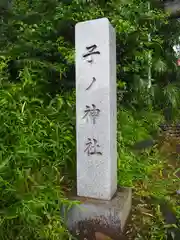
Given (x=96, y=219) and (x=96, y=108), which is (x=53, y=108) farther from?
(x=96, y=219)

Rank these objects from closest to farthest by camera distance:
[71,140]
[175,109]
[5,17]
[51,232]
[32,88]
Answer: [51,232] → [71,140] → [32,88] → [5,17] → [175,109]

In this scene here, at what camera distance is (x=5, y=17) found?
3.85 metres

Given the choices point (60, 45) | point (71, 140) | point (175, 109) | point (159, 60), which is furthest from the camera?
point (175, 109)

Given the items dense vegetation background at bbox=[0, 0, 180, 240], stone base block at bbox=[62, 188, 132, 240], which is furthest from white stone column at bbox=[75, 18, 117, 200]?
dense vegetation background at bbox=[0, 0, 180, 240]

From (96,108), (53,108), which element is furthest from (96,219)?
(53,108)

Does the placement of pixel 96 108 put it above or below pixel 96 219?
above

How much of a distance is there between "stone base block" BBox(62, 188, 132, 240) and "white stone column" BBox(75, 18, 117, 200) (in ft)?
0.31

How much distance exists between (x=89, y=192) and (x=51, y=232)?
455mm

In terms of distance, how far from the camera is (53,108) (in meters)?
2.81

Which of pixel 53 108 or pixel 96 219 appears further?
pixel 53 108

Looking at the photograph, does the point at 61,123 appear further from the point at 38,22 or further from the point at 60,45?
the point at 38,22

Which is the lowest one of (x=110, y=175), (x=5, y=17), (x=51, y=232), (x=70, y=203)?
(x=51, y=232)

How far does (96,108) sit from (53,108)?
86 centimetres

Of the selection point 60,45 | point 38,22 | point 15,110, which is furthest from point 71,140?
point 38,22
